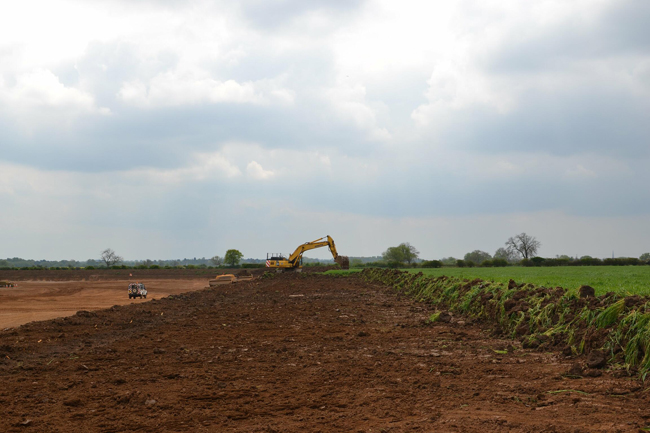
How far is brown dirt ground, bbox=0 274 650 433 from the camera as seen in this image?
4.96 metres

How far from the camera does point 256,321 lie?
1431 cm

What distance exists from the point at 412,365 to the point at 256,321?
7.61m

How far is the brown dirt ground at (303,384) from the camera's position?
4.96 m

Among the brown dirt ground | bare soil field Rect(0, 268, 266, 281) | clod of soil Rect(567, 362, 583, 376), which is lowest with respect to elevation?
bare soil field Rect(0, 268, 266, 281)

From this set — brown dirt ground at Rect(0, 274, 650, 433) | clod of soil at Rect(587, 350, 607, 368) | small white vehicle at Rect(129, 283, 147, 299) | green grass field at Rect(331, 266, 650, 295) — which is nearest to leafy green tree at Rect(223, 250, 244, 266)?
small white vehicle at Rect(129, 283, 147, 299)

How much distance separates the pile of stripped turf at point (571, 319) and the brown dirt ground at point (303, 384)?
17.4 inches

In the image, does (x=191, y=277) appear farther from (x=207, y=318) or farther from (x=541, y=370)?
(x=541, y=370)

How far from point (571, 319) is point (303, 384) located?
5260 mm

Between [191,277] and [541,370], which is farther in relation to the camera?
[191,277]

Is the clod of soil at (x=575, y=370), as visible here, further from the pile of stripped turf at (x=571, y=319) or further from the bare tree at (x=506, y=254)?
the bare tree at (x=506, y=254)

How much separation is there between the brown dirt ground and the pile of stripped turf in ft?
1.45

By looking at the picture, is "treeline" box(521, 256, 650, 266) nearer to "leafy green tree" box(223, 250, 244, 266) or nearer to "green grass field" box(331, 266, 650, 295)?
"green grass field" box(331, 266, 650, 295)

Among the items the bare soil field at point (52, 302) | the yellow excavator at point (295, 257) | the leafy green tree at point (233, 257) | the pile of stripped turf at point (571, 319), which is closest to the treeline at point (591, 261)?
the yellow excavator at point (295, 257)

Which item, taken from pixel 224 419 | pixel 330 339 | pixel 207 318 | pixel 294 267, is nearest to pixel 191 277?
pixel 294 267
